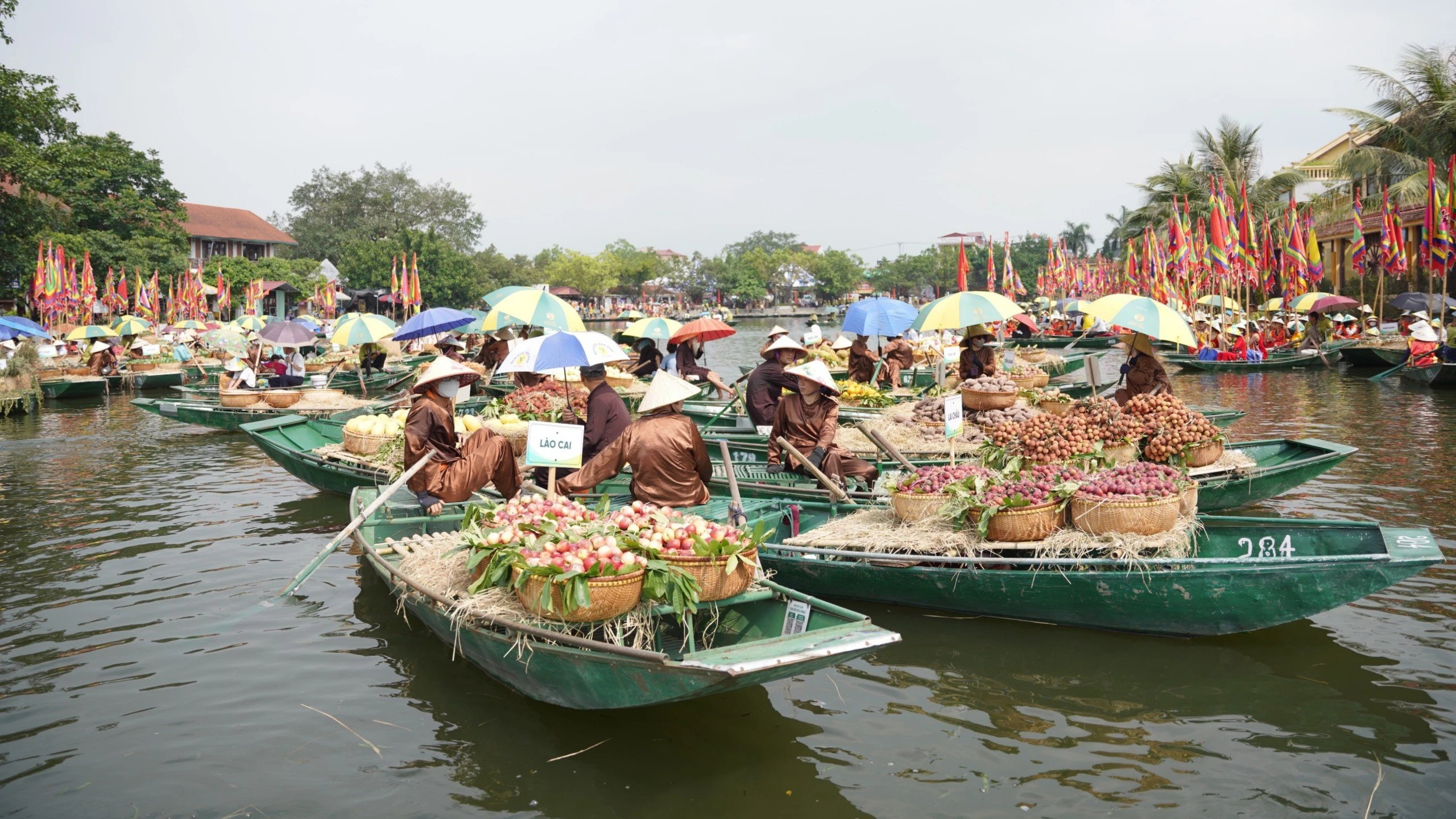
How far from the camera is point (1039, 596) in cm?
696

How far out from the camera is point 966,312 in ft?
42.0

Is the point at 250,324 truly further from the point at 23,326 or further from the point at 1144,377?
the point at 1144,377

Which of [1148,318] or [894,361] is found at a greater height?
[1148,318]

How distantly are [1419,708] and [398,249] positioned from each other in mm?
64273

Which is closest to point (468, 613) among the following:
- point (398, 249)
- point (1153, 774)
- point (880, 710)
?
point (880, 710)

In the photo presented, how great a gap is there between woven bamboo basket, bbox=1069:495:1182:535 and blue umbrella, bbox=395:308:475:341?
1211 centimetres

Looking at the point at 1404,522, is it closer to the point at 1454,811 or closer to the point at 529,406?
the point at 1454,811

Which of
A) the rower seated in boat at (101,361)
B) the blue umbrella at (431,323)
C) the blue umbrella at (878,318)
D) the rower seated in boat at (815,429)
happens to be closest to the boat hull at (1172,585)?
the rower seated in boat at (815,429)

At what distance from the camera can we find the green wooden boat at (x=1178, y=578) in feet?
20.2

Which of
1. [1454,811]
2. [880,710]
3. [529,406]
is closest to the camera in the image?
[1454,811]

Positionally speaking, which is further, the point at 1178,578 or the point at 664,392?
the point at 664,392

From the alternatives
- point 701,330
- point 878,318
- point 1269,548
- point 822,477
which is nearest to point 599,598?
point 822,477

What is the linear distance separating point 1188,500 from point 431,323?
12.8m

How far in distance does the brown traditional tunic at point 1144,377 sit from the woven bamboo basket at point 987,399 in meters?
1.23
